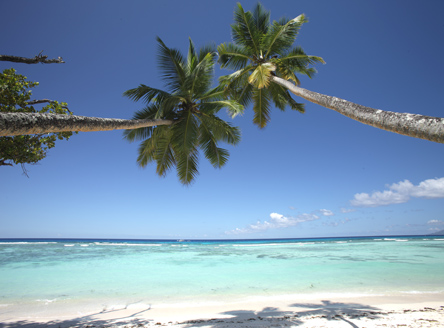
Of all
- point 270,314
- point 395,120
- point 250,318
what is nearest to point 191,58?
point 395,120

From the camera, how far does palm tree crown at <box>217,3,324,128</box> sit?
24.4 ft

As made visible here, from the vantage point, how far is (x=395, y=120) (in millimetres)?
2861

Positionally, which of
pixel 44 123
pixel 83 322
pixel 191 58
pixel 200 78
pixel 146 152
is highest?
pixel 191 58

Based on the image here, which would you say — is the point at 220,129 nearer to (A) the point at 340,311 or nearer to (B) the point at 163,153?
(B) the point at 163,153

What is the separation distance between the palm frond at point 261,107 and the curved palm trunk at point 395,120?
4.41 meters

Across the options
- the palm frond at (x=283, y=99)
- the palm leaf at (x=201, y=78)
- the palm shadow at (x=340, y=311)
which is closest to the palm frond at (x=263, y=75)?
the palm leaf at (x=201, y=78)

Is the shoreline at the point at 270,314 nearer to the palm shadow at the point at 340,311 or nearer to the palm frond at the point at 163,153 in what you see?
the palm shadow at the point at 340,311

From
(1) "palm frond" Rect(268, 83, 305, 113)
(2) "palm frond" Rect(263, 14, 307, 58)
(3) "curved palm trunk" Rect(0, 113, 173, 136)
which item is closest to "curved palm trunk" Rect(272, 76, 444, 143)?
(2) "palm frond" Rect(263, 14, 307, 58)

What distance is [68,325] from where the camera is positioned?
5180 mm

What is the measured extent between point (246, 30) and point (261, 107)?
257cm

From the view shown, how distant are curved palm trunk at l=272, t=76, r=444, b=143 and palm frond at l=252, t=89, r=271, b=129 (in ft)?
14.5

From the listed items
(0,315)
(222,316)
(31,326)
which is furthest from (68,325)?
(222,316)

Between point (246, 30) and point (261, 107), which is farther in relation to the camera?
point (261, 107)

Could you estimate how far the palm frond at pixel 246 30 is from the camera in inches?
299
